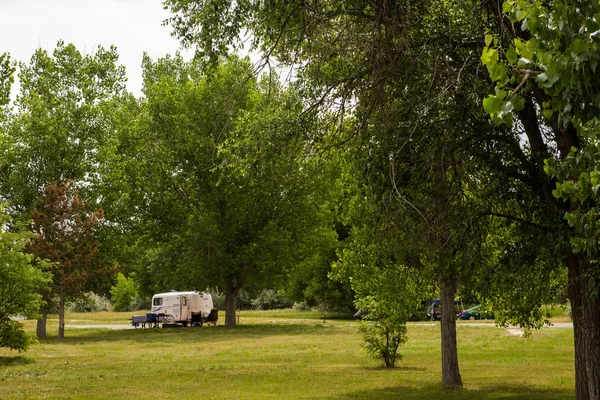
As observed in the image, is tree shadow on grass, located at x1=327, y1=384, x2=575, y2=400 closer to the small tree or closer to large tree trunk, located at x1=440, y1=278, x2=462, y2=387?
large tree trunk, located at x1=440, y1=278, x2=462, y2=387

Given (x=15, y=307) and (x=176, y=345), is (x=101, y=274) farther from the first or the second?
(x=15, y=307)

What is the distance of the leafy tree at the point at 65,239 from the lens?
34281mm

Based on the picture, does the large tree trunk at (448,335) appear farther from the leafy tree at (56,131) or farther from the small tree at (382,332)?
the leafy tree at (56,131)

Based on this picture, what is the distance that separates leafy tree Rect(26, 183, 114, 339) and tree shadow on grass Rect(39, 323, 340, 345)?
6.71 ft

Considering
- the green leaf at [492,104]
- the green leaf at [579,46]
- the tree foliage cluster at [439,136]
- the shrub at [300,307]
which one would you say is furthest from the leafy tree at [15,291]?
the shrub at [300,307]

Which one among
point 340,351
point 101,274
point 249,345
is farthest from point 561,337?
point 101,274

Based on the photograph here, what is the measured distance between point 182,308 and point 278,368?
87.3 feet

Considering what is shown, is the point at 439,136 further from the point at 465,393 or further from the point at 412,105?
the point at 465,393

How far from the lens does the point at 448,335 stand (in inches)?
641

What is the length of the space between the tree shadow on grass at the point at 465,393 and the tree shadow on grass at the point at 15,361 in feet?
39.5

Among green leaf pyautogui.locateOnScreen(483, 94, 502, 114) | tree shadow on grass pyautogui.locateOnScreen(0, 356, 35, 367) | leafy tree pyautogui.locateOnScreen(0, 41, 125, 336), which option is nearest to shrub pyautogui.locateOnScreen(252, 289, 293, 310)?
leafy tree pyautogui.locateOnScreen(0, 41, 125, 336)

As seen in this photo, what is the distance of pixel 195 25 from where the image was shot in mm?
11539

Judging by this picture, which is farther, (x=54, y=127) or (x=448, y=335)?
(x=54, y=127)

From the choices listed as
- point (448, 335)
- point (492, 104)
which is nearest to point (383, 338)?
point (448, 335)
